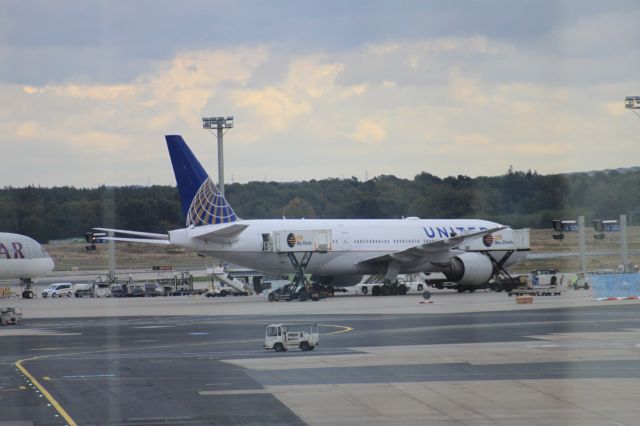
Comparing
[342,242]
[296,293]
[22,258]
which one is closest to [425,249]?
[342,242]

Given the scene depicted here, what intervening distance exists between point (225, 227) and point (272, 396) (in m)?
46.2

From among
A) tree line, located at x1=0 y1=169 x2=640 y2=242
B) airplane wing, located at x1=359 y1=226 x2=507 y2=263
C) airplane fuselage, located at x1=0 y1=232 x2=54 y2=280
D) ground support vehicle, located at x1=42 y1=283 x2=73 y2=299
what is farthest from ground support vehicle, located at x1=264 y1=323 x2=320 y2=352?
ground support vehicle, located at x1=42 y1=283 x2=73 y2=299

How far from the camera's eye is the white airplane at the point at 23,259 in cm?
7819

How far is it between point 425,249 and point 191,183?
1819cm

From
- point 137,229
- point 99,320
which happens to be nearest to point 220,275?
point 137,229

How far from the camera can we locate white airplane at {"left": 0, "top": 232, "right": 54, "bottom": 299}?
78.2m

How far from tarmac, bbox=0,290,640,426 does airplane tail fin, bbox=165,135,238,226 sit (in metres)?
18.6

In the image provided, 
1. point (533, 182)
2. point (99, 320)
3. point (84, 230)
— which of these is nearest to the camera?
point (99, 320)

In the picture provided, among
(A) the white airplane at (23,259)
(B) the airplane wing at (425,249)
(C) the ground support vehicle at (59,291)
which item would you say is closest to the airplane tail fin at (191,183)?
(A) the white airplane at (23,259)

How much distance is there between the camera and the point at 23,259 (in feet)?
267

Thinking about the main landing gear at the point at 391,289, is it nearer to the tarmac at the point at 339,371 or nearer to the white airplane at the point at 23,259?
the tarmac at the point at 339,371

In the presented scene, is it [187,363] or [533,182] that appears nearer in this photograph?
[187,363]

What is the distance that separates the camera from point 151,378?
95.0ft

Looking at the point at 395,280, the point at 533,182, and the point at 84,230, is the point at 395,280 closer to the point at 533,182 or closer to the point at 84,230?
the point at 533,182
